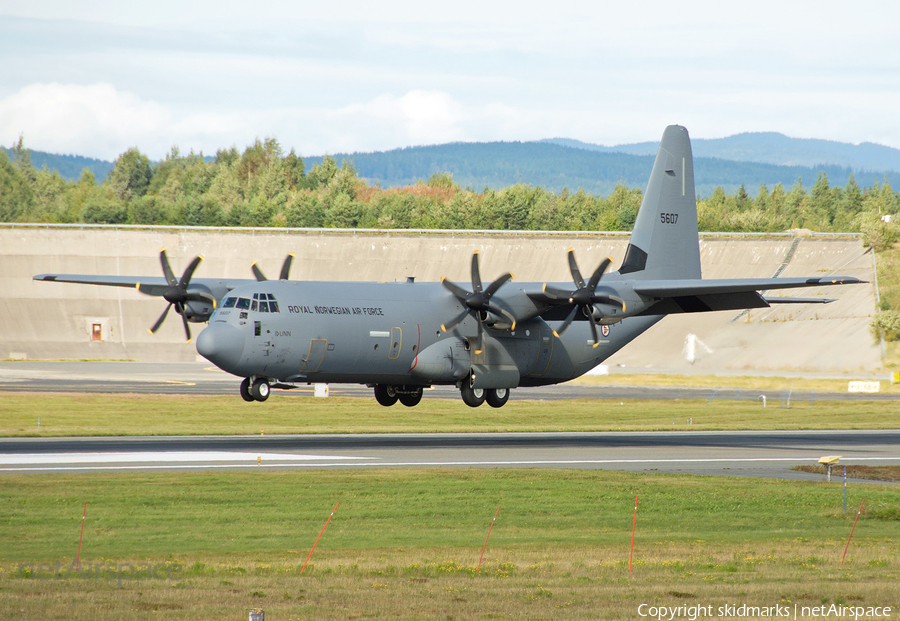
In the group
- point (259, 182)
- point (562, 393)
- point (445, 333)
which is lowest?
point (562, 393)

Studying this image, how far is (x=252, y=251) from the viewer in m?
114

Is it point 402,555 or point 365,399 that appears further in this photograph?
point 365,399

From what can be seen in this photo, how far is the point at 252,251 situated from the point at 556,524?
93040 mm

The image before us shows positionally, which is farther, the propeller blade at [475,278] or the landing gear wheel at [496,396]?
the landing gear wheel at [496,396]

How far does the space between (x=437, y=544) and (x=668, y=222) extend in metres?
29.2

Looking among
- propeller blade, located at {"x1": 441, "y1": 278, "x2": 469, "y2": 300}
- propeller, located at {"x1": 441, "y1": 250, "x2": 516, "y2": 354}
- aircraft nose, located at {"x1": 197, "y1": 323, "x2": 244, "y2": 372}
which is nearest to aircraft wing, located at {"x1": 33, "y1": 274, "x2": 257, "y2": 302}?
aircraft nose, located at {"x1": 197, "y1": 323, "x2": 244, "y2": 372}

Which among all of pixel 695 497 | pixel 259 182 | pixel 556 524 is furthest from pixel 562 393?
pixel 259 182

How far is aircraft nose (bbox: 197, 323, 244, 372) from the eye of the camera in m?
33.3

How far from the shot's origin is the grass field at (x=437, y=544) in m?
16.2

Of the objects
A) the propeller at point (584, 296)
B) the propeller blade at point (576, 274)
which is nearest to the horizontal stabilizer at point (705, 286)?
the propeller at point (584, 296)

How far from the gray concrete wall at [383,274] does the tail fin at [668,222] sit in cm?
4838

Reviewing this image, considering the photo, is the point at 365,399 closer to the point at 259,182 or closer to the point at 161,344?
the point at 161,344

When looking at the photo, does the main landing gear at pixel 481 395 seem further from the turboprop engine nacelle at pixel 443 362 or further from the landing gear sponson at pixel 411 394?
the turboprop engine nacelle at pixel 443 362

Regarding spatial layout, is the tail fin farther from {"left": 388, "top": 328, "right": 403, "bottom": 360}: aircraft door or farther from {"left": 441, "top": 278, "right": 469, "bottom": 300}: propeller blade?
{"left": 388, "top": 328, "right": 403, "bottom": 360}: aircraft door
